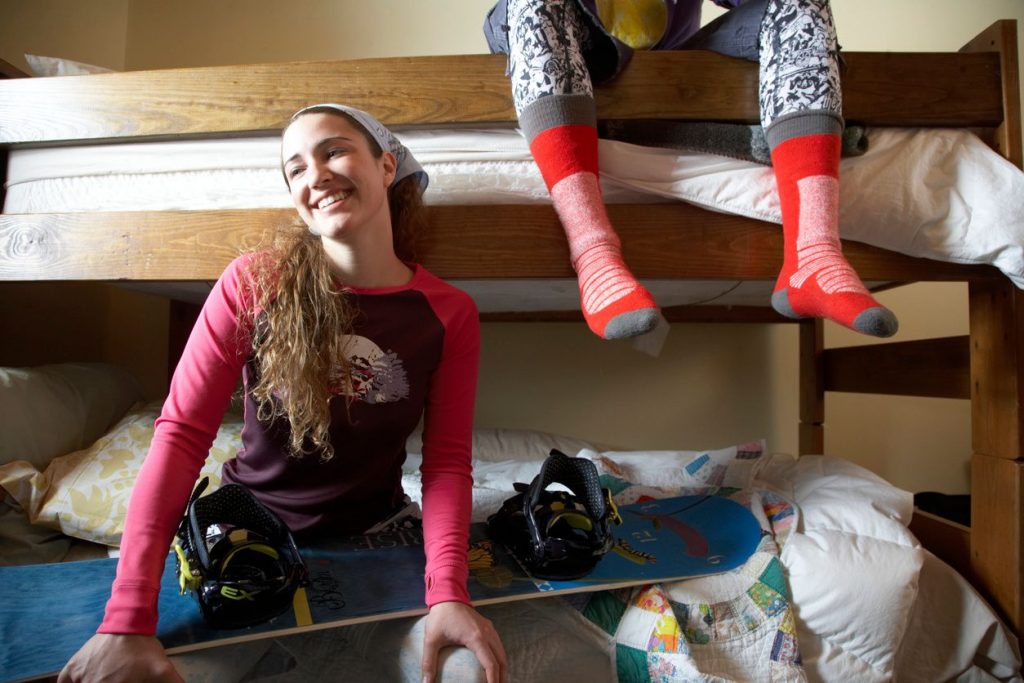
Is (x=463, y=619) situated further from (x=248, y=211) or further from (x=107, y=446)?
(x=107, y=446)

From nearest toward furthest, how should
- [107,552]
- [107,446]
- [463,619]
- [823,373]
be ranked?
[463,619], [107,552], [107,446], [823,373]

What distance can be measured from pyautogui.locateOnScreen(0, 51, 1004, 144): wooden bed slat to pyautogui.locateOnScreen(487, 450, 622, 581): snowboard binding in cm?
48

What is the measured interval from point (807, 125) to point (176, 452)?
0.79 metres

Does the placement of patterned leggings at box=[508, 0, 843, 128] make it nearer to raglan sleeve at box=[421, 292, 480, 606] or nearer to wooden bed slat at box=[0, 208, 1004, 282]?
wooden bed slat at box=[0, 208, 1004, 282]

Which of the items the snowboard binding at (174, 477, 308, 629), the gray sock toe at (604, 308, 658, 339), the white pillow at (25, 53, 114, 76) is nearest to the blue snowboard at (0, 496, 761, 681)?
the snowboard binding at (174, 477, 308, 629)

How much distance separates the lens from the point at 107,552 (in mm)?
882

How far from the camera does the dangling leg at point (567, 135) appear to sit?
73 cm

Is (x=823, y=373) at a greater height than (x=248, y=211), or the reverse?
(x=248, y=211)

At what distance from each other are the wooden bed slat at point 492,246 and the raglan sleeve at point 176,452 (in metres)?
0.16

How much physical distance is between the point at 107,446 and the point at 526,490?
0.70 m

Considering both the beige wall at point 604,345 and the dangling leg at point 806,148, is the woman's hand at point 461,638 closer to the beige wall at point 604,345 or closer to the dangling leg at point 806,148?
the dangling leg at point 806,148

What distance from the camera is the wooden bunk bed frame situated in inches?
32.2

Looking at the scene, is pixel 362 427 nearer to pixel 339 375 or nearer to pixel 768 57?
pixel 339 375

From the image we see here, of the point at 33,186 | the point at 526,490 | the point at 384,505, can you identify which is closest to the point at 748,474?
the point at 526,490
